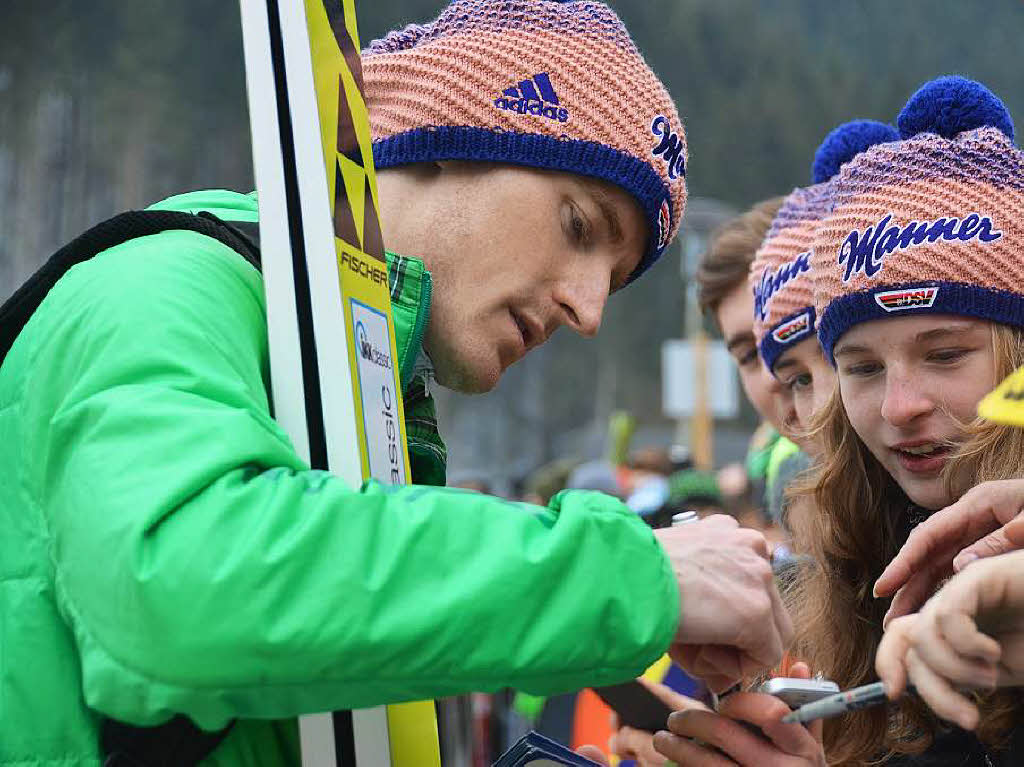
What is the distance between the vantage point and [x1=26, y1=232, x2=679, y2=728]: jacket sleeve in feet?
4.09

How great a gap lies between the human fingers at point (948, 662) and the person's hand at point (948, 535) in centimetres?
63

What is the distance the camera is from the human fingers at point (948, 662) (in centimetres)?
132

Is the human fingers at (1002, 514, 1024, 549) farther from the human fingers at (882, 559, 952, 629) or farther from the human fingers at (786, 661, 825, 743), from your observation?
the human fingers at (786, 661, 825, 743)

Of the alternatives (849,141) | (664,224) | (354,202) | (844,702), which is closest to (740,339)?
(849,141)

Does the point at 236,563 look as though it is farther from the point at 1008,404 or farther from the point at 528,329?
the point at 528,329

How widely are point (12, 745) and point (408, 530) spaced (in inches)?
20.2

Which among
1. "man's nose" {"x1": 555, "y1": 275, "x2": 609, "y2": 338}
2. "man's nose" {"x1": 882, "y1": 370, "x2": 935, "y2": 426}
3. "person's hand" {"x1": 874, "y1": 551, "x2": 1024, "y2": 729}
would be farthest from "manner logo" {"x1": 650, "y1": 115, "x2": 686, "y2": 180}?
"person's hand" {"x1": 874, "y1": 551, "x2": 1024, "y2": 729}

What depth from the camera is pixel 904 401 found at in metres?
2.38

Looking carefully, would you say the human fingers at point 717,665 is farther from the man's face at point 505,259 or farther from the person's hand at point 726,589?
the man's face at point 505,259

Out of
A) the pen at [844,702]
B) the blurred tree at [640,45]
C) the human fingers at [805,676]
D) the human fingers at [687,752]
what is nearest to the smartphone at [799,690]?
the pen at [844,702]

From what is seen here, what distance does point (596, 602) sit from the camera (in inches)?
54.0

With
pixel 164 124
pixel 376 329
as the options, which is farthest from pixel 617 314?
pixel 376 329

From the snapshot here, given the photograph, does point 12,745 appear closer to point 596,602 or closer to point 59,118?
point 596,602

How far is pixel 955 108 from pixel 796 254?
29.0 inches
